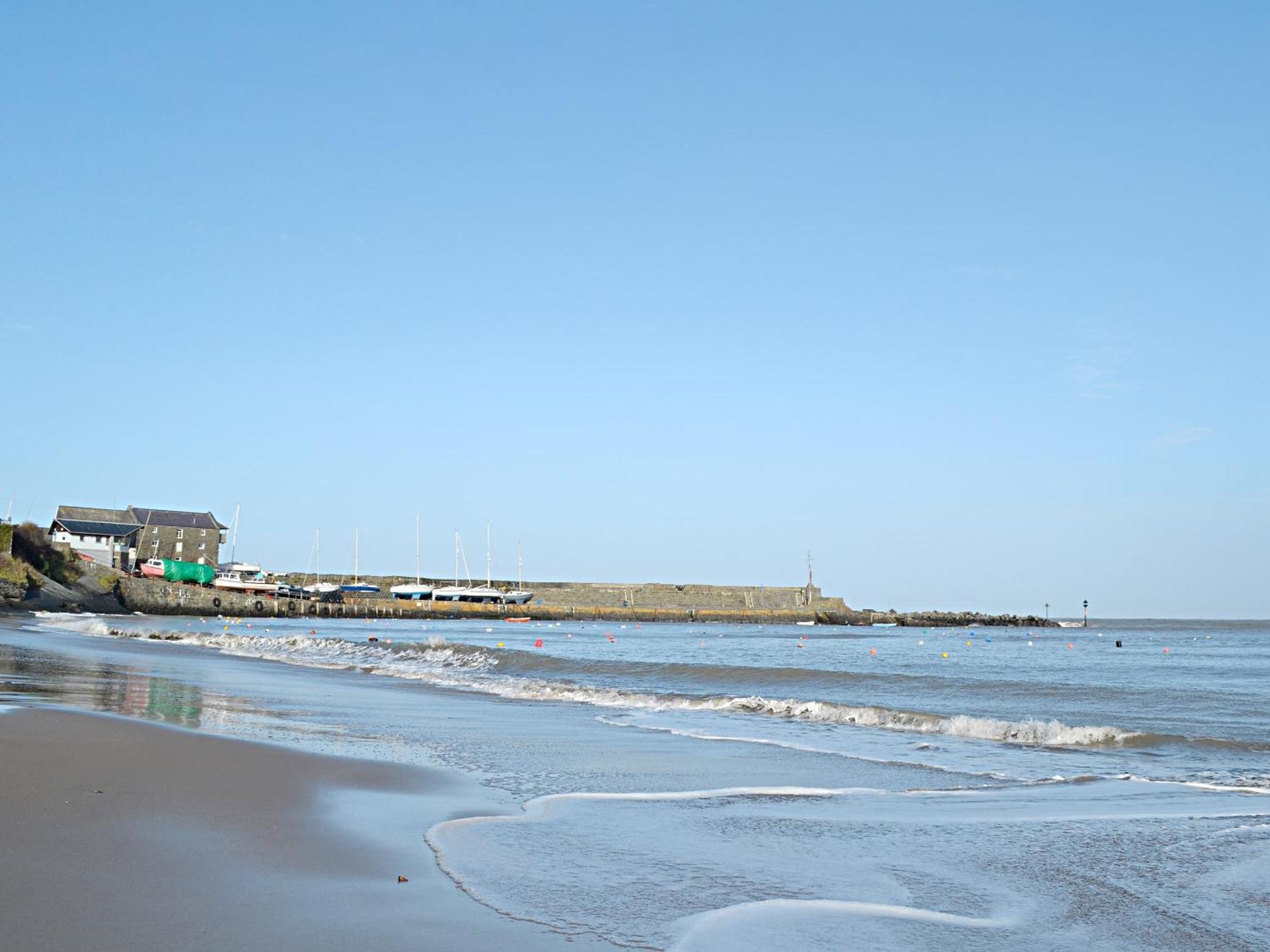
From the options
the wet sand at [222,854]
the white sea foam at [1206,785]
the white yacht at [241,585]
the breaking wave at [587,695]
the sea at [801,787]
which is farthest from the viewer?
the white yacht at [241,585]

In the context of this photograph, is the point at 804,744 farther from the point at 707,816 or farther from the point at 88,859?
the point at 88,859

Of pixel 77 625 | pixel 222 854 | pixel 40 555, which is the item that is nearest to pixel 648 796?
pixel 222 854

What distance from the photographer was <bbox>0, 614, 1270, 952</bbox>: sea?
5.61m

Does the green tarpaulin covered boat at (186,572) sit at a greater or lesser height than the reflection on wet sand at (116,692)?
greater

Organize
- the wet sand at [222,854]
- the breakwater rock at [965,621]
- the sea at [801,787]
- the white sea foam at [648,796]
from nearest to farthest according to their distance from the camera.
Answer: the wet sand at [222,854] < the sea at [801,787] < the white sea foam at [648,796] < the breakwater rock at [965,621]

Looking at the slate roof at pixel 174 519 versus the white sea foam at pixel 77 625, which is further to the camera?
the slate roof at pixel 174 519

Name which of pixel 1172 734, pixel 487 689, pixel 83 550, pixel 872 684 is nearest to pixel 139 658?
pixel 487 689

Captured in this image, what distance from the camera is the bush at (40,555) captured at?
73062mm

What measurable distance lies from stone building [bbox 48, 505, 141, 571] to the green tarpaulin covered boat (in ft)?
12.1

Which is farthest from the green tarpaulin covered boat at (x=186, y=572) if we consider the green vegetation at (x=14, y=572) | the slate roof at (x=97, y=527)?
the green vegetation at (x=14, y=572)

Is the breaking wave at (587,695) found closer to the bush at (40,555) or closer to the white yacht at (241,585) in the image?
the bush at (40,555)

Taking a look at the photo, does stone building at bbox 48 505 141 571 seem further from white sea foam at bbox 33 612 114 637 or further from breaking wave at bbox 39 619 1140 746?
breaking wave at bbox 39 619 1140 746

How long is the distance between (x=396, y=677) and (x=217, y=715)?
12.4 meters

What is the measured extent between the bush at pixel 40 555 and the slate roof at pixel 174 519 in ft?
73.3
